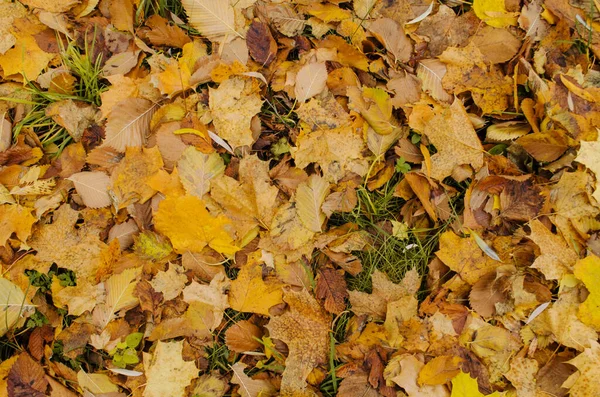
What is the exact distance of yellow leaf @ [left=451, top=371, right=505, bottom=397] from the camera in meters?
1.86

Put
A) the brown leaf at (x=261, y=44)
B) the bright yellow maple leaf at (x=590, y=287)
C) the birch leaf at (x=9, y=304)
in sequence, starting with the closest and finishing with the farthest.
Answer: the bright yellow maple leaf at (x=590, y=287) < the birch leaf at (x=9, y=304) < the brown leaf at (x=261, y=44)

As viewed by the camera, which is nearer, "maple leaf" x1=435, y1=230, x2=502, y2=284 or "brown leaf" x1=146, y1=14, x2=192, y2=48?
"maple leaf" x1=435, y1=230, x2=502, y2=284

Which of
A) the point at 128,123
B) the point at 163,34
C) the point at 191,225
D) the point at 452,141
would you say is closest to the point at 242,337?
the point at 191,225

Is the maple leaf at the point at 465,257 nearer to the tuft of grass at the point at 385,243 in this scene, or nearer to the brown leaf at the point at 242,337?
the tuft of grass at the point at 385,243

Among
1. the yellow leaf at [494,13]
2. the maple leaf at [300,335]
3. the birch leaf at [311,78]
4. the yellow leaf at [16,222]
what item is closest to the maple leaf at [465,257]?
the maple leaf at [300,335]

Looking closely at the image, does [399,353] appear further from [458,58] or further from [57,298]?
[57,298]

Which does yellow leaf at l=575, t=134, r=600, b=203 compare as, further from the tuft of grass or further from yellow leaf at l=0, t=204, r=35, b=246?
yellow leaf at l=0, t=204, r=35, b=246

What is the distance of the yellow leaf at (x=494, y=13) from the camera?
2.11 metres

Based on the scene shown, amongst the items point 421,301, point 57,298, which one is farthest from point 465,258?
point 57,298

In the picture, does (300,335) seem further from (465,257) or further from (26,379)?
(26,379)

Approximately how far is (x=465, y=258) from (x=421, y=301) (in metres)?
0.24

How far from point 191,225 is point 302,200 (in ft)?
1.39

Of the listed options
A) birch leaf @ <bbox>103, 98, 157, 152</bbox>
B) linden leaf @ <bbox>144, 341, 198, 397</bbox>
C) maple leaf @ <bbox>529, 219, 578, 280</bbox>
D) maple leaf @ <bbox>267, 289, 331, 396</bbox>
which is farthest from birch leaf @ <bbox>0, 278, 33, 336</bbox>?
maple leaf @ <bbox>529, 219, 578, 280</bbox>

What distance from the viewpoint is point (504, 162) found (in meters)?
2.01
